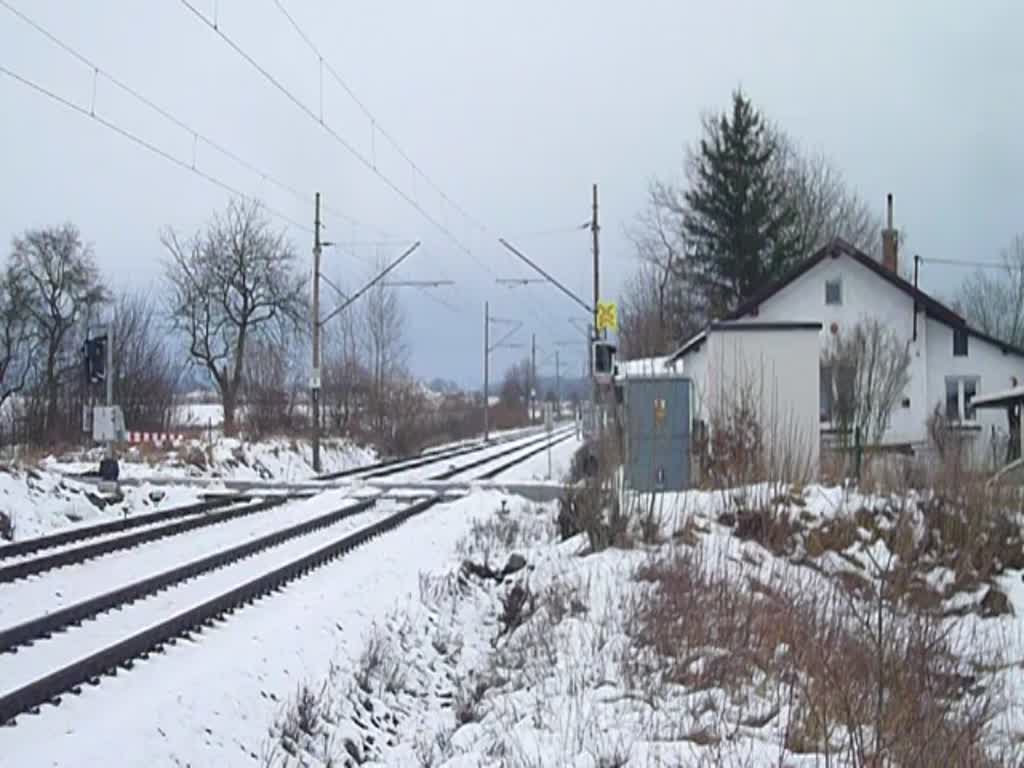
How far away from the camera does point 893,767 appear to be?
5.81 metres

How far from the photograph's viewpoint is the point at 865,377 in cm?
3441

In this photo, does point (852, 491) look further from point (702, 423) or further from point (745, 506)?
point (702, 423)

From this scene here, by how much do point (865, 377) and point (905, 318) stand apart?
814 cm

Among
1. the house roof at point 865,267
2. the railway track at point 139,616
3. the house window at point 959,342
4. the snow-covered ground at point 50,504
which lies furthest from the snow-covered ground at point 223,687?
the house window at point 959,342

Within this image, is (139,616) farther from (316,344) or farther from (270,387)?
(270,387)

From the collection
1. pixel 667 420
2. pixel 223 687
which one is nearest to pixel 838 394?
pixel 667 420

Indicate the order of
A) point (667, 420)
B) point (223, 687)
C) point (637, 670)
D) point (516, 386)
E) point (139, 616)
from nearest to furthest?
1. point (223, 687)
2. point (637, 670)
3. point (139, 616)
4. point (667, 420)
5. point (516, 386)

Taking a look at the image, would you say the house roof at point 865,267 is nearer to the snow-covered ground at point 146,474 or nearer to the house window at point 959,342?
the house window at point 959,342

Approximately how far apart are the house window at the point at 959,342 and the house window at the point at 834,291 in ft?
14.8

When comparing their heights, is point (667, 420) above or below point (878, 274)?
below

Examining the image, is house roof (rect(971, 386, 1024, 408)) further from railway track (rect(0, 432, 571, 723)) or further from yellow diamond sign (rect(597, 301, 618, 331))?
railway track (rect(0, 432, 571, 723))

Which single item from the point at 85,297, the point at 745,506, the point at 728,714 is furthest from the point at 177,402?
the point at 728,714

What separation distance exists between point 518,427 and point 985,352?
6951cm

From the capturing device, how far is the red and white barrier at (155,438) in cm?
3784
